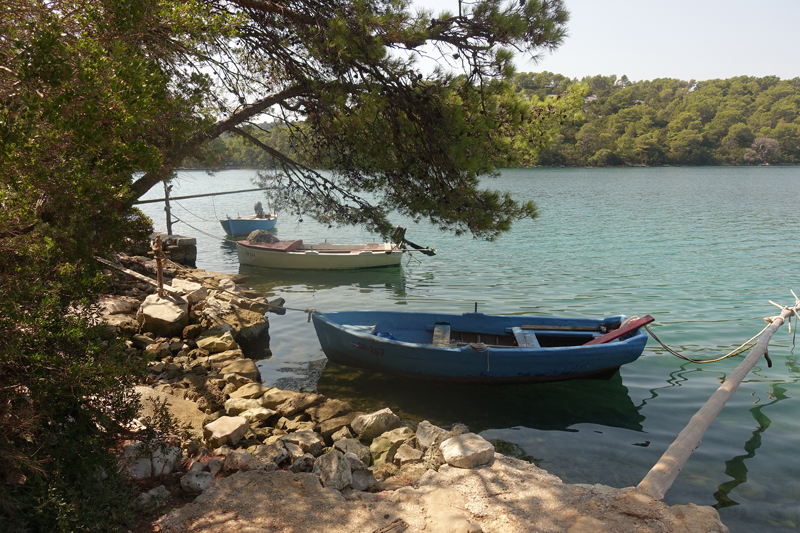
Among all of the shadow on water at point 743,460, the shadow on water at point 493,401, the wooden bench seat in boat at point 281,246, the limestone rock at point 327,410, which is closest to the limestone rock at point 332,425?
the limestone rock at point 327,410

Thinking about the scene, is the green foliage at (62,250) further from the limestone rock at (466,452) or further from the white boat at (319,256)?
the white boat at (319,256)

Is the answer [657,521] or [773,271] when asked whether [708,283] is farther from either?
[657,521]

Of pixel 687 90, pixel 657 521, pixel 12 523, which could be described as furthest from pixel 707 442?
pixel 687 90

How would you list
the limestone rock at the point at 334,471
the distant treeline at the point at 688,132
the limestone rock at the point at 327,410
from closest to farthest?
the limestone rock at the point at 334,471 → the limestone rock at the point at 327,410 → the distant treeline at the point at 688,132

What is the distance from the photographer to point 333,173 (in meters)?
8.05

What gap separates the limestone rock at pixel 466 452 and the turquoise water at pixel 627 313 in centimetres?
123

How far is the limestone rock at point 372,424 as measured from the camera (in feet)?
20.1

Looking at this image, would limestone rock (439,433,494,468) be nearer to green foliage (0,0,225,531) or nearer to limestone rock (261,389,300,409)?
limestone rock (261,389,300,409)

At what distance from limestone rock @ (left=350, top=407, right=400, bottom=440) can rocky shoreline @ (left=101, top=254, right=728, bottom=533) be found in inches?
0.6

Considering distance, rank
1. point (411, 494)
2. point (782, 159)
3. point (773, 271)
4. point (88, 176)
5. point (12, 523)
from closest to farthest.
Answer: point (12, 523)
point (88, 176)
point (411, 494)
point (773, 271)
point (782, 159)

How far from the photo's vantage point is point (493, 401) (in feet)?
25.3

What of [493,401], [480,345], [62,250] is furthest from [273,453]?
[493,401]

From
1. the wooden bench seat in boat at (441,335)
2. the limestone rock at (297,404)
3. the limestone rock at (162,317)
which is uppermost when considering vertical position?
the limestone rock at (162,317)

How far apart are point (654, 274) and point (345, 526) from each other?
47.7 ft
